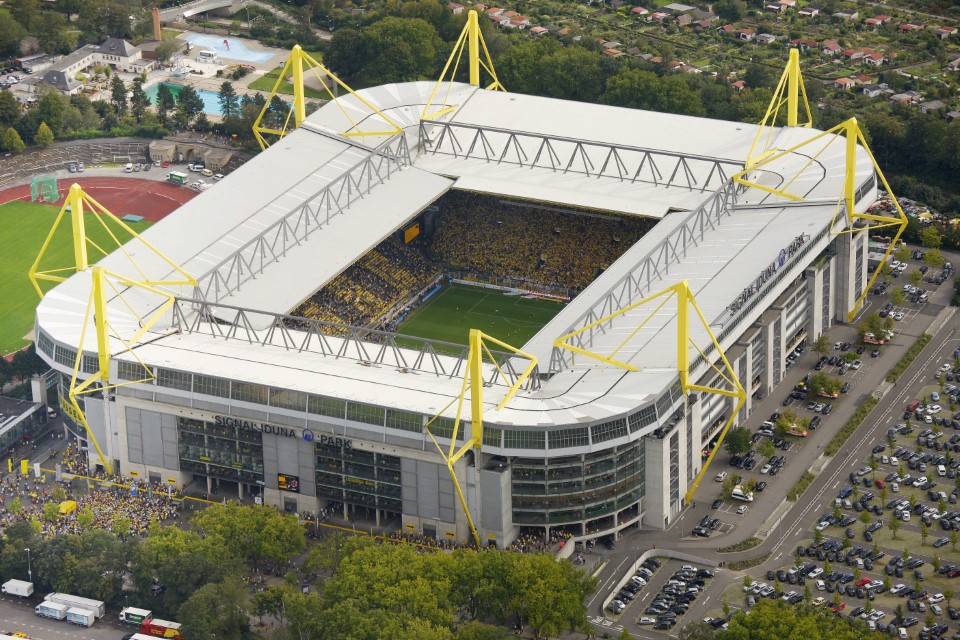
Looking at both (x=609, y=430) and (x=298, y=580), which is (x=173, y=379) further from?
(x=609, y=430)

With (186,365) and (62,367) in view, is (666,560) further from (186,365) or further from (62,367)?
(62,367)

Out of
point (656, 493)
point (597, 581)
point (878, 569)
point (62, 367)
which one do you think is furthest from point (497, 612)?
point (62, 367)

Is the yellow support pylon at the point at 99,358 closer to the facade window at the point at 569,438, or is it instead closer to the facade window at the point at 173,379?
the facade window at the point at 173,379

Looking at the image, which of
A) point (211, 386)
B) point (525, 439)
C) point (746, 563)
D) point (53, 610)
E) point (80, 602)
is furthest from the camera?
point (211, 386)

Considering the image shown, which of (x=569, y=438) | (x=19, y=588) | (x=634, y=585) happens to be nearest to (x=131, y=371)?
(x=19, y=588)

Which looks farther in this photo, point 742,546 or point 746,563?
point 742,546

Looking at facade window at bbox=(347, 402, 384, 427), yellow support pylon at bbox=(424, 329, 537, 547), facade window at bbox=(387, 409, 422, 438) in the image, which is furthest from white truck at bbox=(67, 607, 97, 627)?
yellow support pylon at bbox=(424, 329, 537, 547)

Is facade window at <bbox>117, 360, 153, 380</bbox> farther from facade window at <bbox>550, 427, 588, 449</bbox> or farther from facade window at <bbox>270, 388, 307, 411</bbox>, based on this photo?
facade window at <bbox>550, 427, 588, 449</bbox>
